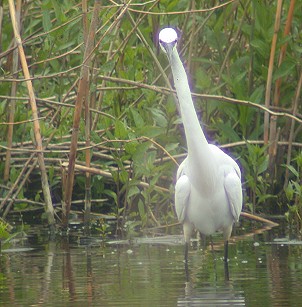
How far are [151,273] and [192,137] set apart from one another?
0.86 meters

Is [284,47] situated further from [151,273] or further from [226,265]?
[151,273]

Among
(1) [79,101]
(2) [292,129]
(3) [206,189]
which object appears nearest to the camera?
(3) [206,189]

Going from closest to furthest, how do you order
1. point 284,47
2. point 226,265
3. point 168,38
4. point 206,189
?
point 168,38 → point 226,265 → point 206,189 → point 284,47

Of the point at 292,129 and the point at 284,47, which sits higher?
the point at 284,47

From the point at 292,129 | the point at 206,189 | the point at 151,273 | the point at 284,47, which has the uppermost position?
the point at 284,47

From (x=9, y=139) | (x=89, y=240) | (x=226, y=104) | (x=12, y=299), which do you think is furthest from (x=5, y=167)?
(x=12, y=299)

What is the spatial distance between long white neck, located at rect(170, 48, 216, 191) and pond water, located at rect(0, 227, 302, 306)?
1.94ft

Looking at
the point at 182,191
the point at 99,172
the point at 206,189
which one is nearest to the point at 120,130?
the point at 99,172

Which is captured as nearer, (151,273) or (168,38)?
(168,38)

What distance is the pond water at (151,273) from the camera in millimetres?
5230

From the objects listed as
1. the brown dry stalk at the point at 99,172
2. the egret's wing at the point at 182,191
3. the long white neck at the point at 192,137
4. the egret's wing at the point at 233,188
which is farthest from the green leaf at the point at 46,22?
the egret's wing at the point at 233,188

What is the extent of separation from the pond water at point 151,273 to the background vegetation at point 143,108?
520 millimetres

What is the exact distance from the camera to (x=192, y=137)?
617 centimetres

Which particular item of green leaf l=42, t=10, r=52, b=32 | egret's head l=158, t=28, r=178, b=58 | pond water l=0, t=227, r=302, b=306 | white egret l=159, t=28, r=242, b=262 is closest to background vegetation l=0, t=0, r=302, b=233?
green leaf l=42, t=10, r=52, b=32
